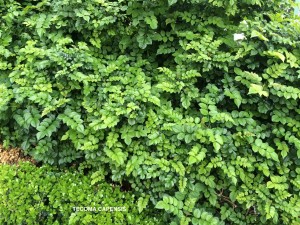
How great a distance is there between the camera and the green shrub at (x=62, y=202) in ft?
7.88

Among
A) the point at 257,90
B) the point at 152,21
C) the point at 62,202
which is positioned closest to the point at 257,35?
the point at 257,90

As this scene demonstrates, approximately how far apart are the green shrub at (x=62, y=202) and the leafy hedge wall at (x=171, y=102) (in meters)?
0.15

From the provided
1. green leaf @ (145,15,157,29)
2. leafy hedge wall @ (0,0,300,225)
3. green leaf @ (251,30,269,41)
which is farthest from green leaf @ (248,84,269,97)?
green leaf @ (145,15,157,29)

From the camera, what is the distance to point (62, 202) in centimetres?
249

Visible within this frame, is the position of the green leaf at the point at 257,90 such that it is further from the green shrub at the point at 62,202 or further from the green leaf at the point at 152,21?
the green shrub at the point at 62,202

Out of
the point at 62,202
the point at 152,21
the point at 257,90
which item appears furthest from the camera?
the point at 152,21

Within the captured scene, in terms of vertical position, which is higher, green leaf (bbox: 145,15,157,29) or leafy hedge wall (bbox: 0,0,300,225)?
green leaf (bbox: 145,15,157,29)

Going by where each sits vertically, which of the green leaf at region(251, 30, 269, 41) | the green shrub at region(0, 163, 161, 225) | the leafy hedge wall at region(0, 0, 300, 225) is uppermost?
the green leaf at region(251, 30, 269, 41)

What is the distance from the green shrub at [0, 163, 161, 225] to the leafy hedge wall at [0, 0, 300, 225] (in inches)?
6.0

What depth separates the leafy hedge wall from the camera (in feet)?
7.94

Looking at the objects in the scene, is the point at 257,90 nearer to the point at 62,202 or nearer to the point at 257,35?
the point at 257,35

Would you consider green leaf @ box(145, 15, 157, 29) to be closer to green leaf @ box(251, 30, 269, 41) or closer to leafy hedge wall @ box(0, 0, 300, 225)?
leafy hedge wall @ box(0, 0, 300, 225)

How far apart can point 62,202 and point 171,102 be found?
1.29m

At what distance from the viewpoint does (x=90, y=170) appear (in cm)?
288
